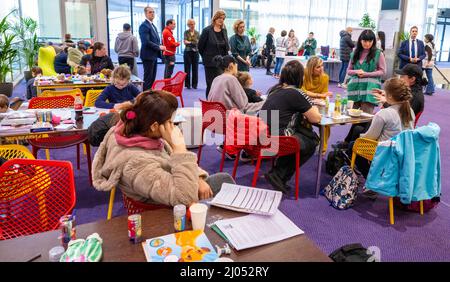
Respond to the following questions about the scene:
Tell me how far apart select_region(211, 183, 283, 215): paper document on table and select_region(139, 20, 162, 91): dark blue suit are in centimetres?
581

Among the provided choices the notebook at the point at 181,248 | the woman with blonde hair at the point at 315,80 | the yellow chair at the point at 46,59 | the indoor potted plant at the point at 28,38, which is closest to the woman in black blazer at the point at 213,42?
the woman with blonde hair at the point at 315,80

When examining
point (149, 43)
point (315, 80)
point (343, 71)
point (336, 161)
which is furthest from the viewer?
point (343, 71)

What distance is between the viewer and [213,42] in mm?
5980

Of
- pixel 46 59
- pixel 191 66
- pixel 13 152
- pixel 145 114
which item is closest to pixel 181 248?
pixel 145 114

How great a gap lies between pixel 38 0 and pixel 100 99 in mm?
8256

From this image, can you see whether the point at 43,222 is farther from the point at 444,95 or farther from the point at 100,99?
the point at 444,95

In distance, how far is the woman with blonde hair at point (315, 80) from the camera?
14.5 feet

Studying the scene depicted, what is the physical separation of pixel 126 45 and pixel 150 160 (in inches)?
246

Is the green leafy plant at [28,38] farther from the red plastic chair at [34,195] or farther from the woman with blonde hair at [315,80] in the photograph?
the red plastic chair at [34,195]

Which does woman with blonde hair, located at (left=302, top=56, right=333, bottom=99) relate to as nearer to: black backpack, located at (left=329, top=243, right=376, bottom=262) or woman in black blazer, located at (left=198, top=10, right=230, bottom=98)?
woman in black blazer, located at (left=198, top=10, right=230, bottom=98)

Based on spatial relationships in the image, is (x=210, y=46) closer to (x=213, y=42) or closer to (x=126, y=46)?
(x=213, y=42)

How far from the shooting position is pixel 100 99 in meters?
3.99

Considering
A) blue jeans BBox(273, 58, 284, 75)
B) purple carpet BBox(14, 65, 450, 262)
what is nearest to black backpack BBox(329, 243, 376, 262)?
purple carpet BBox(14, 65, 450, 262)

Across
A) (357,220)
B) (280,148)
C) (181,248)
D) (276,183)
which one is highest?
(181,248)
